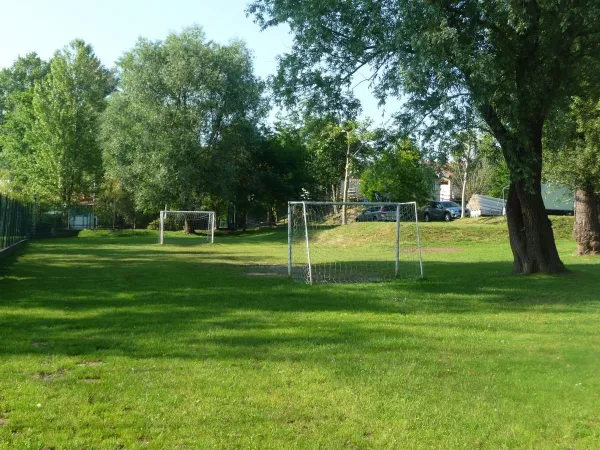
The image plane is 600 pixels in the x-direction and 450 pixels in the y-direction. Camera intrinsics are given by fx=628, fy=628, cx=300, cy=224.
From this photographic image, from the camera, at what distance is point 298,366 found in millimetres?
6938

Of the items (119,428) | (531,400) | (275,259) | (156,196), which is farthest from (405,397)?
(156,196)

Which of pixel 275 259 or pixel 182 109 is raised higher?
pixel 182 109

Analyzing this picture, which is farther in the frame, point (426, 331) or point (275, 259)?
point (275, 259)

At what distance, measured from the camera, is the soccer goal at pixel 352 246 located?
55.3 ft

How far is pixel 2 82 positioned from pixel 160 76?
3435 cm

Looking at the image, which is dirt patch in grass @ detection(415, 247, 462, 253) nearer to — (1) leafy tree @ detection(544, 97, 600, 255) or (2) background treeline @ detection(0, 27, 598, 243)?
(2) background treeline @ detection(0, 27, 598, 243)

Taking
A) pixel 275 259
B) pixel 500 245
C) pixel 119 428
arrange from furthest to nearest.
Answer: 1. pixel 500 245
2. pixel 275 259
3. pixel 119 428

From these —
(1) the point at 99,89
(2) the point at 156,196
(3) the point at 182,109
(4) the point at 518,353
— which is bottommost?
(4) the point at 518,353

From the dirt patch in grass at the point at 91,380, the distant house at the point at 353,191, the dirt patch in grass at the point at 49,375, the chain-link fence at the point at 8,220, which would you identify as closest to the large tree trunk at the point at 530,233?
the dirt patch in grass at the point at 91,380

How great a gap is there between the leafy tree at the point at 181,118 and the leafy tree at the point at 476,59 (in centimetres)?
2464

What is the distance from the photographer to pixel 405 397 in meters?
5.84

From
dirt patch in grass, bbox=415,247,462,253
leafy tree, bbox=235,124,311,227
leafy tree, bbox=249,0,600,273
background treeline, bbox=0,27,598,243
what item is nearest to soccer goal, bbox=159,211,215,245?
background treeline, bbox=0,27,598,243

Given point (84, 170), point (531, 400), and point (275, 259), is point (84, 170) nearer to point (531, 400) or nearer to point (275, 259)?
point (275, 259)

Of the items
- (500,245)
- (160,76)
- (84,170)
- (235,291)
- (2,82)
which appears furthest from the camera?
(2,82)
